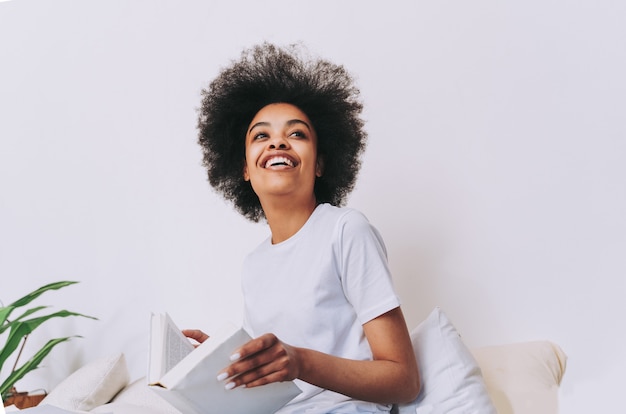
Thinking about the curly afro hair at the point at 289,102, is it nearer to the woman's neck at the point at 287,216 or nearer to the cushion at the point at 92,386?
the woman's neck at the point at 287,216

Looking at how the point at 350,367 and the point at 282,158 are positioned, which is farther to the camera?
the point at 282,158

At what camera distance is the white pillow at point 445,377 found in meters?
1.16

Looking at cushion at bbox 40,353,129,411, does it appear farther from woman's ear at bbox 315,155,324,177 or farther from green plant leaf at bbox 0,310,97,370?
woman's ear at bbox 315,155,324,177

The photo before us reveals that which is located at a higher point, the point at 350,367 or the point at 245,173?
the point at 245,173

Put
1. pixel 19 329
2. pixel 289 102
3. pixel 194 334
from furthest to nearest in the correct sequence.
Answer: pixel 19 329 → pixel 289 102 → pixel 194 334

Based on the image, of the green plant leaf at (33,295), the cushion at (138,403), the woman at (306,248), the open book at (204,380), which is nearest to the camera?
the open book at (204,380)

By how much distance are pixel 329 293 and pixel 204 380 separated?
31 cm

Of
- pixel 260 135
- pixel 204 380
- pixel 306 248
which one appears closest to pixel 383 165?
pixel 260 135

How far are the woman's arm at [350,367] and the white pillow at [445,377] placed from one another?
4cm

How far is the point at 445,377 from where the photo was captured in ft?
3.87

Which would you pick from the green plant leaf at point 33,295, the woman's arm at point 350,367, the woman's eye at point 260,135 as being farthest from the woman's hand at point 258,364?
the green plant leaf at point 33,295

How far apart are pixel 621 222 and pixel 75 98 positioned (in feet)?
5.26

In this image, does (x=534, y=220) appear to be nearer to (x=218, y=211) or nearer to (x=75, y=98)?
(x=218, y=211)

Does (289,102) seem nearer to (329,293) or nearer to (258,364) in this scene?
(329,293)
